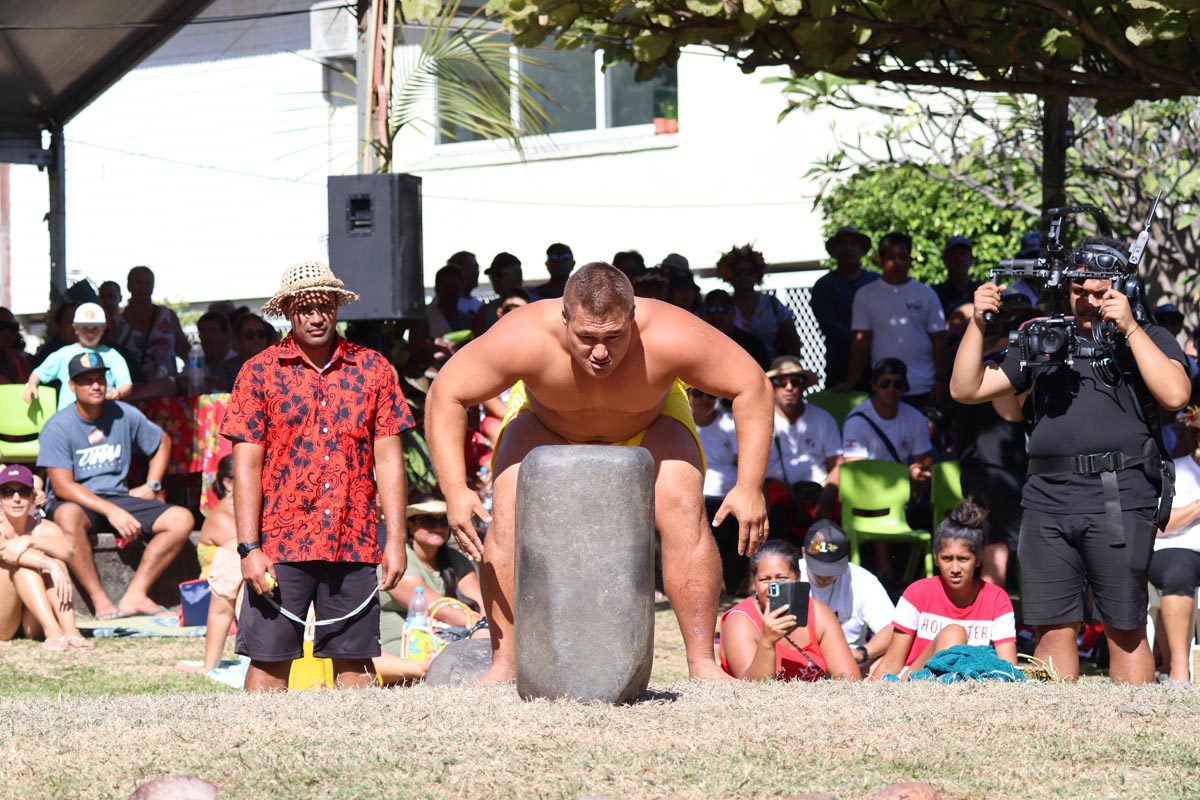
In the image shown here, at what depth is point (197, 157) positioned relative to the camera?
74.2ft

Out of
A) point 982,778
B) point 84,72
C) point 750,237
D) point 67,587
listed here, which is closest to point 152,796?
point 982,778

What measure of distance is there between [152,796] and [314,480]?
226 cm

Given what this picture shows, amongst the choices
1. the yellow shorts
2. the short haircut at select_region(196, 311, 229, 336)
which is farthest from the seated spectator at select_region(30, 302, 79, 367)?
the yellow shorts

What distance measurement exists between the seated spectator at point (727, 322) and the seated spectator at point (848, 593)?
9.61 ft

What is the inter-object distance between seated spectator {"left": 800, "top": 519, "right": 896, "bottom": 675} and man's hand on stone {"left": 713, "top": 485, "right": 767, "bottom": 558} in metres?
2.59

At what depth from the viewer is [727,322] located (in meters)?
11.7

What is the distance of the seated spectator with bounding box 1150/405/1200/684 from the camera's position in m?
8.12

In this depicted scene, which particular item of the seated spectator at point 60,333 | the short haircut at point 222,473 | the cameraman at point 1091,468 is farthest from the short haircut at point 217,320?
the cameraman at point 1091,468

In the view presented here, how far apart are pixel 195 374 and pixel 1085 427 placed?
7475 mm

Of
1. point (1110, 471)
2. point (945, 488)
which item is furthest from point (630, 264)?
point (1110, 471)

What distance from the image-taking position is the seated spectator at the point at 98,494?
1064cm

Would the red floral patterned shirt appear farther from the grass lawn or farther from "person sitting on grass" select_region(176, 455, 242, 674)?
"person sitting on grass" select_region(176, 455, 242, 674)

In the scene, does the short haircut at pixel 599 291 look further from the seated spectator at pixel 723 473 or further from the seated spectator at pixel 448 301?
the seated spectator at pixel 448 301

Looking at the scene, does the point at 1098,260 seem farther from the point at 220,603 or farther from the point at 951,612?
the point at 220,603
